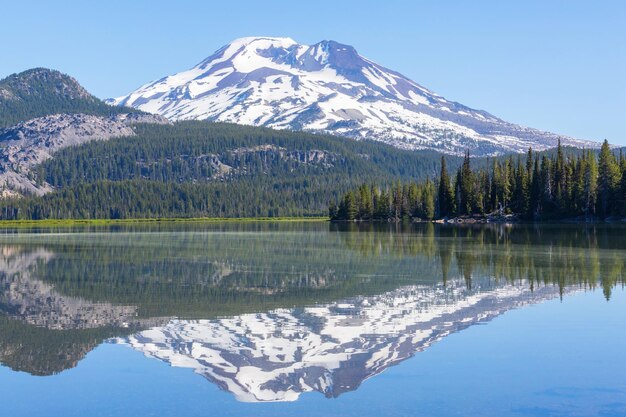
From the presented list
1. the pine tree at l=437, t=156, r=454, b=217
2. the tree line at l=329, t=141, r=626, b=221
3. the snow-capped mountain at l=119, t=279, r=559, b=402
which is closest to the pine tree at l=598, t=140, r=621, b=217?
the tree line at l=329, t=141, r=626, b=221

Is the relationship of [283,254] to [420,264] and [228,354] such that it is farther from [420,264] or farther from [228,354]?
A: [228,354]

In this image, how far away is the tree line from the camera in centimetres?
13000

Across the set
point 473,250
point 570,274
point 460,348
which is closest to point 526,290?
point 570,274

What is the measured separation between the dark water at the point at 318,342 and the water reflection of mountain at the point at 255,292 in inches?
4.5

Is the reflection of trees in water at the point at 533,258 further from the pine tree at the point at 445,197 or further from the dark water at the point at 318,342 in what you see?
the pine tree at the point at 445,197

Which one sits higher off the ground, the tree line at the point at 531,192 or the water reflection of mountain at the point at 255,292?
the tree line at the point at 531,192

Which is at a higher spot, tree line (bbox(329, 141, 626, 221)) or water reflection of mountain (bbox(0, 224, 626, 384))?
tree line (bbox(329, 141, 626, 221))

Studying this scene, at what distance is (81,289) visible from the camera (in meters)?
38.5

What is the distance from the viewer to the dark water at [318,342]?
18.1 m

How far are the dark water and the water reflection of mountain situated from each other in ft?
0.37

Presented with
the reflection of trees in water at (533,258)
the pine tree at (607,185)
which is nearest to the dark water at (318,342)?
the reflection of trees in water at (533,258)

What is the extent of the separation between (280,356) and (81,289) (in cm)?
1950

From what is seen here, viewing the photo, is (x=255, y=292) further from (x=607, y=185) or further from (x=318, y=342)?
(x=607, y=185)

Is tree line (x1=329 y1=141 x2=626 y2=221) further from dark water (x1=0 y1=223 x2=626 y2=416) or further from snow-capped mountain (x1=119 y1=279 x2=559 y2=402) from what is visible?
snow-capped mountain (x1=119 y1=279 x2=559 y2=402)
